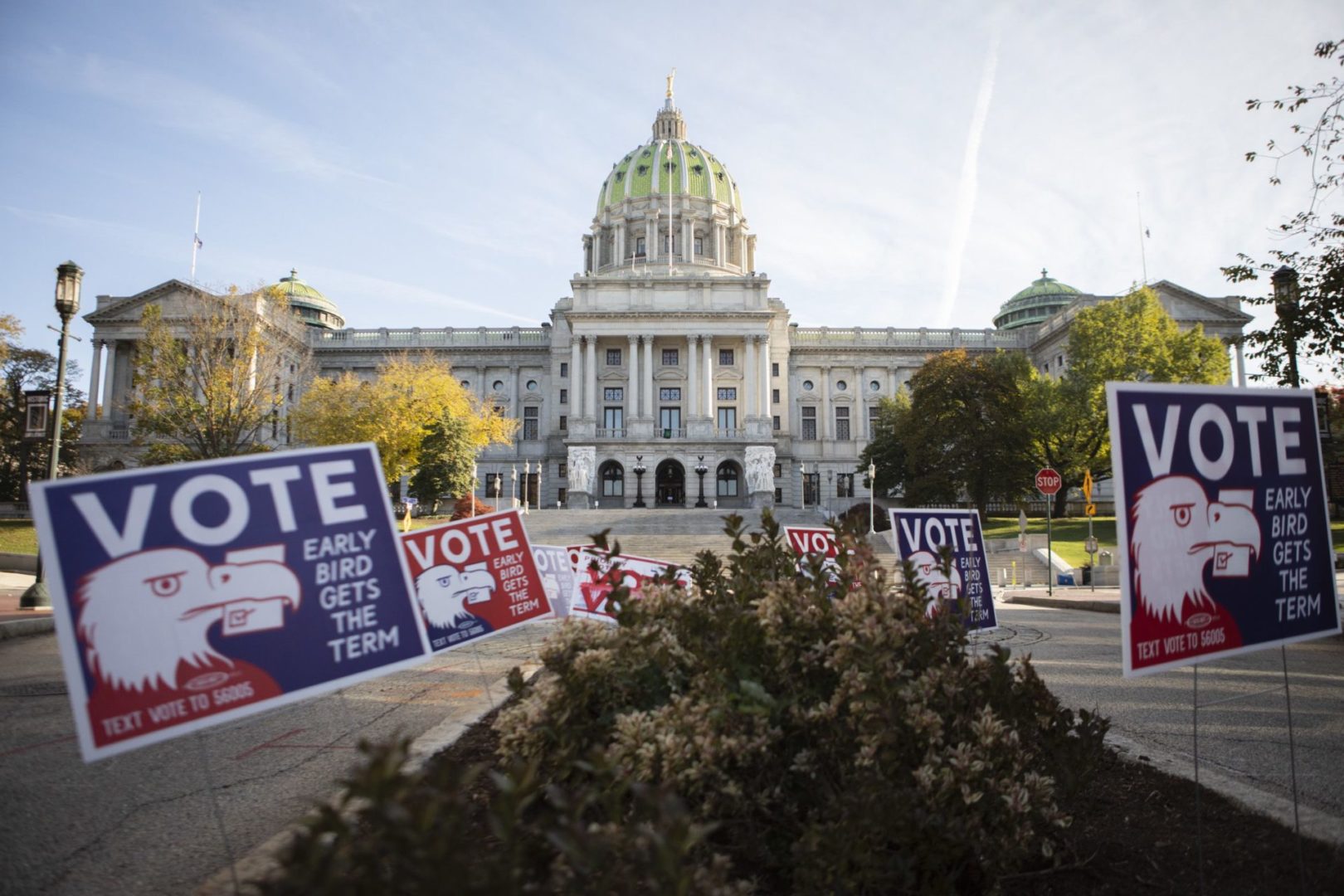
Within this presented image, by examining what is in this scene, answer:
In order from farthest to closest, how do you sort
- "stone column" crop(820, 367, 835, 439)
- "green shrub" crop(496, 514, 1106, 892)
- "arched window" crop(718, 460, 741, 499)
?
1. "stone column" crop(820, 367, 835, 439)
2. "arched window" crop(718, 460, 741, 499)
3. "green shrub" crop(496, 514, 1106, 892)

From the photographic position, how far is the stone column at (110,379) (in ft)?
195

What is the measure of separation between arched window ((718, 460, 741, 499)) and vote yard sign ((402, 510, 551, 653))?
55.8 m

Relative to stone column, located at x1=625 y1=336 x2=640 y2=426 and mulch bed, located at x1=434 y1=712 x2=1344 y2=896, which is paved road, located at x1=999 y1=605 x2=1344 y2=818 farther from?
stone column, located at x1=625 y1=336 x2=640 y2=426

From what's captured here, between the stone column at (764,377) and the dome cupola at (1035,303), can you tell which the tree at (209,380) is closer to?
the stone column at (764,377)

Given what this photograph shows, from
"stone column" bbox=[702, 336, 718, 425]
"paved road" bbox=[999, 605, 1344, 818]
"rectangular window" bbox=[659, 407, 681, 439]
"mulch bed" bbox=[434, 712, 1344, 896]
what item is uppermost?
"stone column" bbox=[702, 336, 718, 425]

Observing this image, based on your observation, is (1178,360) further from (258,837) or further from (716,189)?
(716,189)

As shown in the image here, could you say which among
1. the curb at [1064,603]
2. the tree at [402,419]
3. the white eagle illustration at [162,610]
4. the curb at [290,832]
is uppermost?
the tree at [402,419]

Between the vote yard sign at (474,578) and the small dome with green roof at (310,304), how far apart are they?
3175 inches

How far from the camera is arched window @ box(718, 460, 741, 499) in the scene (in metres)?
63.0

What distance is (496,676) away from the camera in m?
9.22

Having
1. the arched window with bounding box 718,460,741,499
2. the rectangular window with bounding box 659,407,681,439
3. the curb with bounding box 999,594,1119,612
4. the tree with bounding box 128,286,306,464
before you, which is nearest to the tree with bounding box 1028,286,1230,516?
the curb with bounding box 999,594,1119,612

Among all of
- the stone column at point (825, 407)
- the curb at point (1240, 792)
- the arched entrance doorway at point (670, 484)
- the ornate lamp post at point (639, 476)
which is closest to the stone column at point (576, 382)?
the ornate lamp post at point (639, 476)

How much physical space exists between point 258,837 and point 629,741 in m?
2.41

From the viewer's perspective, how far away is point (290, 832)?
13.2ft
